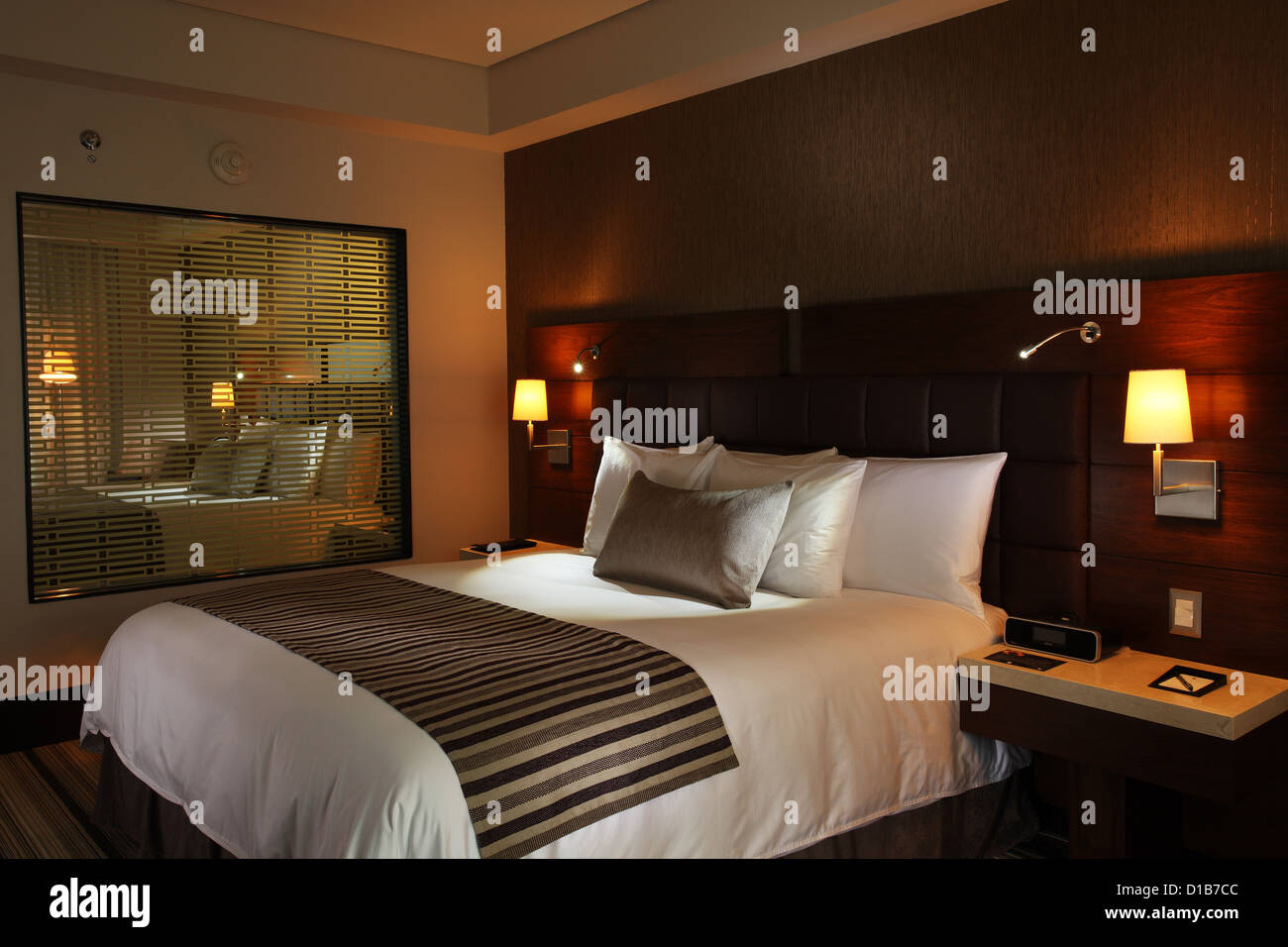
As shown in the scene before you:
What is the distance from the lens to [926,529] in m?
3.06

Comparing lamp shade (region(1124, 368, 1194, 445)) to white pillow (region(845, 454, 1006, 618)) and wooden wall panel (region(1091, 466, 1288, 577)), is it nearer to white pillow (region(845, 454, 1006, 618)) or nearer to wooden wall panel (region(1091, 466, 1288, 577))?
wooden wall panel (region(1091, 466, 1288, 577))

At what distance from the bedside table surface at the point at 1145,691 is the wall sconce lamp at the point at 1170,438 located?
40 cm

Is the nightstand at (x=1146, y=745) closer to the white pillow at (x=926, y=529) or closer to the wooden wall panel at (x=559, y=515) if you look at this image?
the white pillow at (x=926, y=529)

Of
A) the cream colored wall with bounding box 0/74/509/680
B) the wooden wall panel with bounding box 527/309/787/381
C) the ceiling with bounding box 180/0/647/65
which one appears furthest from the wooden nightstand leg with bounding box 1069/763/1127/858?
the cream colored wall with bounding box 0/74/509/680

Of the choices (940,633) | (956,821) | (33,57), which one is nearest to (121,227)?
(33,57)

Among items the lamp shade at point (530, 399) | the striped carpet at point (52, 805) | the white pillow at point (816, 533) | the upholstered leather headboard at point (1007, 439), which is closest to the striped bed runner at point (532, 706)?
the white pillow at point (816, 533)

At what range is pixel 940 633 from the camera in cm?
287

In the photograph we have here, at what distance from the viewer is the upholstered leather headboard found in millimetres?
2973

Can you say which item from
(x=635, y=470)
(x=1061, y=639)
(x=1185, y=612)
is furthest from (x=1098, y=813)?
(x=635, y=470)

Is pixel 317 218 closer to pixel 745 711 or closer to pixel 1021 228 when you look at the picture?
pixel 1021 228

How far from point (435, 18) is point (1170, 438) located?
3079 mm

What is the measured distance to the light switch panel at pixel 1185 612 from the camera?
275 cm

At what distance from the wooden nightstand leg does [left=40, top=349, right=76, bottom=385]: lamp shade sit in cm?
364
